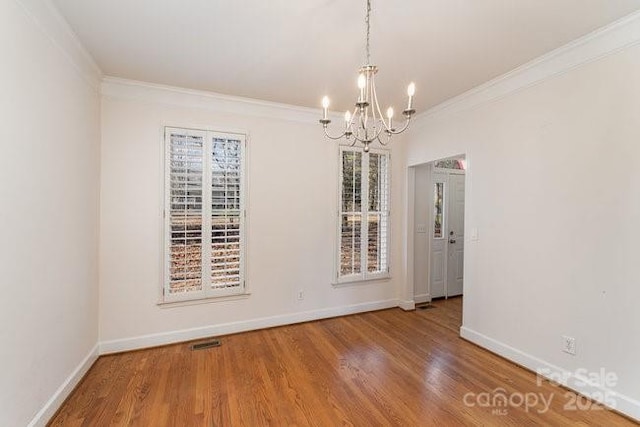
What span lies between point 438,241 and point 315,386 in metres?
3.26

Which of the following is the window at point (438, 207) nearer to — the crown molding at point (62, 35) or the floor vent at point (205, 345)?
the floor vent at point (205, 345)

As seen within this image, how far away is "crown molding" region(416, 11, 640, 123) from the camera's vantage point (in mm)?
1993

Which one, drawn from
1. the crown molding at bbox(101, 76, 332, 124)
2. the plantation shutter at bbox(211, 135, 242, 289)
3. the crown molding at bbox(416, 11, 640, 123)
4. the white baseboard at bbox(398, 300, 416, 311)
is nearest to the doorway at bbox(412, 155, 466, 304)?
the white baseboard at bbox(398, 300, 416, 311)

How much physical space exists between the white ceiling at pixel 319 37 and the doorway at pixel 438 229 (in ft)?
5.70

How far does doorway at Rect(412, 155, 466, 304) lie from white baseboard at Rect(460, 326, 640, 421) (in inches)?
53.1

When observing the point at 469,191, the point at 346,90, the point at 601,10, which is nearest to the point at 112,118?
the point at 346,90

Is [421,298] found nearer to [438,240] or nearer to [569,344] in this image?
[438,240]

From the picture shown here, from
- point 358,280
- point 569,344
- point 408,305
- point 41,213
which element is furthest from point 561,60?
point 41,213

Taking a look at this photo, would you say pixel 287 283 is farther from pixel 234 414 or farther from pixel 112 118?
pixel 112 118

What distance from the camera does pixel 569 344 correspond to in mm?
2312

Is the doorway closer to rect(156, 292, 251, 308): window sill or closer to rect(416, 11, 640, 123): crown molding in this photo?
rect(416, 11, 640, 123): crown molding

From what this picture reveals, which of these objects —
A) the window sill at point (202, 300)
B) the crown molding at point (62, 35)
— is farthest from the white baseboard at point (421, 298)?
the crown molding at point (62, 35)

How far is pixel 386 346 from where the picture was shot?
3037mm

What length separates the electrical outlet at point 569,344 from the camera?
2285 mm
